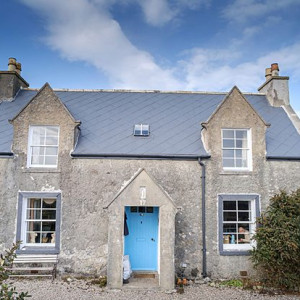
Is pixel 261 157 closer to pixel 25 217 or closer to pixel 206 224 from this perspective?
pixel 206 224

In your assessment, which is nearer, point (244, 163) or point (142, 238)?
point (142, 238)

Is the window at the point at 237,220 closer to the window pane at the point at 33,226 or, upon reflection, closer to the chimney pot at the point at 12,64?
the window pane at the point at 33,226

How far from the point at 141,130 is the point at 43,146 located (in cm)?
416

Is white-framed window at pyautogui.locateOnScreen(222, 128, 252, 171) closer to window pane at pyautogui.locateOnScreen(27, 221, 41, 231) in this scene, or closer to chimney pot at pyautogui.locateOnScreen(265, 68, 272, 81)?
chimney pot at pyautogui.locateOnScreen(265, 68, 272, 81)

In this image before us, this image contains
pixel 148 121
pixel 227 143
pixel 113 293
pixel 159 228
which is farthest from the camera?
pixel 148 121

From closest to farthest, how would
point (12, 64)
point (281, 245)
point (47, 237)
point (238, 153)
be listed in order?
point (281, 245), point (47, 237), point (238, 153), point (12, 64)

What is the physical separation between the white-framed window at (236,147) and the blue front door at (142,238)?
3.72m

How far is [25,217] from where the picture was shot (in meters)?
11.0

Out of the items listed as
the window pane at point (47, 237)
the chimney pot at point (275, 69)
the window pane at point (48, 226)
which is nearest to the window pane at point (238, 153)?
the chimney pot at point (275, 69)

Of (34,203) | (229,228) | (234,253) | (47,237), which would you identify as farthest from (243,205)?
(34,203)

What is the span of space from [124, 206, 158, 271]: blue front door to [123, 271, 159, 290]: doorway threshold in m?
0.32

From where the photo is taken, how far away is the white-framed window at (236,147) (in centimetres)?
1174

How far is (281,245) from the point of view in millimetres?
9555

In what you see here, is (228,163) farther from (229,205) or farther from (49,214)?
(49,214)
